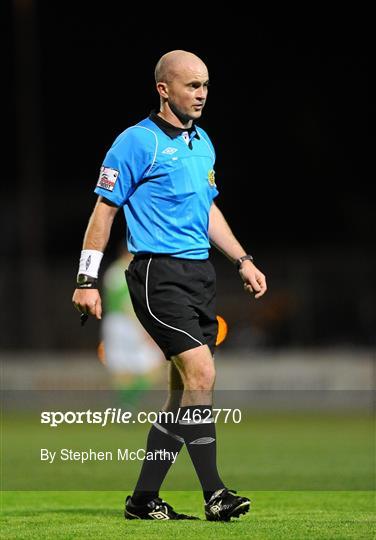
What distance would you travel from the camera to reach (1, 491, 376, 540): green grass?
21.7ft

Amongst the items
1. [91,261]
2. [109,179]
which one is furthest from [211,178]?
[91,261]

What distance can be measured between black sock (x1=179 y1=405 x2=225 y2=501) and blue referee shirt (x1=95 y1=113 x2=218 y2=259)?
33.9 inches

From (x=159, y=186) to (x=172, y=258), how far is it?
398 millimetres

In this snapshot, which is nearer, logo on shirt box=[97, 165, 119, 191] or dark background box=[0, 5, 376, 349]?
logo on shirt box=[97, 165, 119, 191]

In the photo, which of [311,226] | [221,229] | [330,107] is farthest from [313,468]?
[330,107]

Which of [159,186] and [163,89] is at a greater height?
[163,89]

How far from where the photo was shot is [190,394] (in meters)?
7.02

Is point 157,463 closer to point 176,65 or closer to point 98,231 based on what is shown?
point 98,231

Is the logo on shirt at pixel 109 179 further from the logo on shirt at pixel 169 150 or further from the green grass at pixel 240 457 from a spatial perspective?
the green grass at pixel 240 457

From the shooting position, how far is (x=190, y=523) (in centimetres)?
698

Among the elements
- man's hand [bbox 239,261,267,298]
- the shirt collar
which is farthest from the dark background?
the shirt collar

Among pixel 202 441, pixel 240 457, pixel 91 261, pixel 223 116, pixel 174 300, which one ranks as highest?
pixel 223 116

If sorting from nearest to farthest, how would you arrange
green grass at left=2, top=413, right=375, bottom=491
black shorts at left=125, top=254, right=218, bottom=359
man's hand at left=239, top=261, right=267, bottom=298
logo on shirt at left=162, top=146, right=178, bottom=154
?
black shorts at left=125, top=254, right=218, bottom=359 < logo on shirt at left=162, top=146, right=178, bottom=154 < man's hand at left=239, top=261, right=267, bottom=298 < green grass at left=2, top=413, right=375, bottom=491

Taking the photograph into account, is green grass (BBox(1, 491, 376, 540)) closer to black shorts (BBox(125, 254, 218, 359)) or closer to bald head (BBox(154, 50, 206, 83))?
black shorts (BBox(125, 254, 218, 359))
